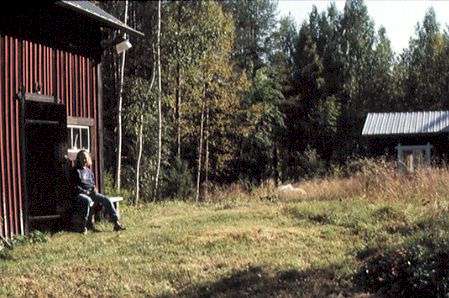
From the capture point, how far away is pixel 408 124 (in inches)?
1240

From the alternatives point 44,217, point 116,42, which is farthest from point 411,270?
point 116,42

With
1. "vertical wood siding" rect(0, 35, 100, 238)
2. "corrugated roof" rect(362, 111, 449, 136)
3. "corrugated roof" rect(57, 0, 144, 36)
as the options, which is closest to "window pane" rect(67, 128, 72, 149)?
"vertical wood siding" rect(0, 35, 100, 238)

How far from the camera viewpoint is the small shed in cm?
3072

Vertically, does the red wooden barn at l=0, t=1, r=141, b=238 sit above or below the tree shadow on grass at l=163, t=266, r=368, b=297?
above

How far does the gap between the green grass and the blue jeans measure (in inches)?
13.4

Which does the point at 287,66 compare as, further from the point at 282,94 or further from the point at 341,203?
the point at 341,203

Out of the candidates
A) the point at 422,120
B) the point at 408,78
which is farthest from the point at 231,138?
the point at 408,78

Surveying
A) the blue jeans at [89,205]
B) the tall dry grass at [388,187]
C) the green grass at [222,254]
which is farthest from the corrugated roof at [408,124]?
the blue jeans at [89,205]

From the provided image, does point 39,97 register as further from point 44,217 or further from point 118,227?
point 118,227

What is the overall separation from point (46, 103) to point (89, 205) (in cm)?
197

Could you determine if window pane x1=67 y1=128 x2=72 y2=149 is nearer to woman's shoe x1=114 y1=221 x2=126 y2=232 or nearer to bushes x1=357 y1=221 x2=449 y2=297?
woman's shoe x1=114 y1=221 x2=126 y2=232

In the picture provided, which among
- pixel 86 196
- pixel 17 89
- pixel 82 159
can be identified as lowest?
pixel 86 196

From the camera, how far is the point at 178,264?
8039 millimetres

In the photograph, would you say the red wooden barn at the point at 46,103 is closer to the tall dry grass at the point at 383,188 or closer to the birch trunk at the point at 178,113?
the tall dry grass at the point at 383,188
